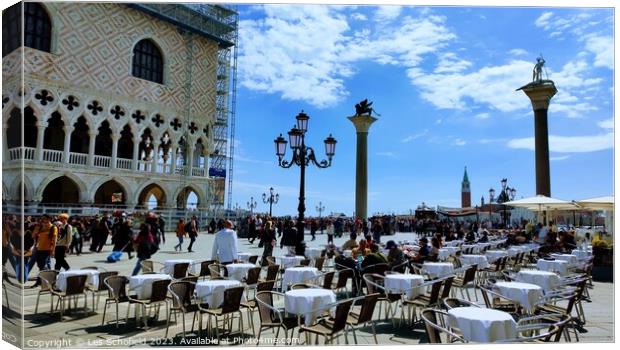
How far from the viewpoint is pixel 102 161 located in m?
26.3

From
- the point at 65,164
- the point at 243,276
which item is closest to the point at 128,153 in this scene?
the point at 65,164

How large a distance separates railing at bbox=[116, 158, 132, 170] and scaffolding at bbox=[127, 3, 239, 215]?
5.28 metres

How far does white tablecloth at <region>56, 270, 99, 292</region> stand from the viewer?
6.52 m

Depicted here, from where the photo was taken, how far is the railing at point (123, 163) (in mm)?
26883

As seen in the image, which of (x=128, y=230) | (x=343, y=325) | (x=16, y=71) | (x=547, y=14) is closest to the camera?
(x=343, y=325)

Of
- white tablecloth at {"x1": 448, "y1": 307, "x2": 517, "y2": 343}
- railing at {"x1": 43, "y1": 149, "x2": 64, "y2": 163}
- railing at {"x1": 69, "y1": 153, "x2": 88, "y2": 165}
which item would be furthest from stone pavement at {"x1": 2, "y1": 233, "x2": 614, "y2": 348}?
railing at {"x1": 69, "y1": 153, "x2": 88, "y2": 165}

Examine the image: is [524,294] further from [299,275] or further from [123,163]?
[123,163]

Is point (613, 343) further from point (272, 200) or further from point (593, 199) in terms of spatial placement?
point (272, 200)

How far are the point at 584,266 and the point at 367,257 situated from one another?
4.69 m

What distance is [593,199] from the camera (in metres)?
11.5

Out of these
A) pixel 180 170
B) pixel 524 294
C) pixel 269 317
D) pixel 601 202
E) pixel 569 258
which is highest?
pixel 180 170

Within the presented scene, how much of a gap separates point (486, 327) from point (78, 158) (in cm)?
2461

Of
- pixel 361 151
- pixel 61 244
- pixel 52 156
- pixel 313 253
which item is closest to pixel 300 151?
pixel 313 253

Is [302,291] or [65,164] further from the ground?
[65,164]
